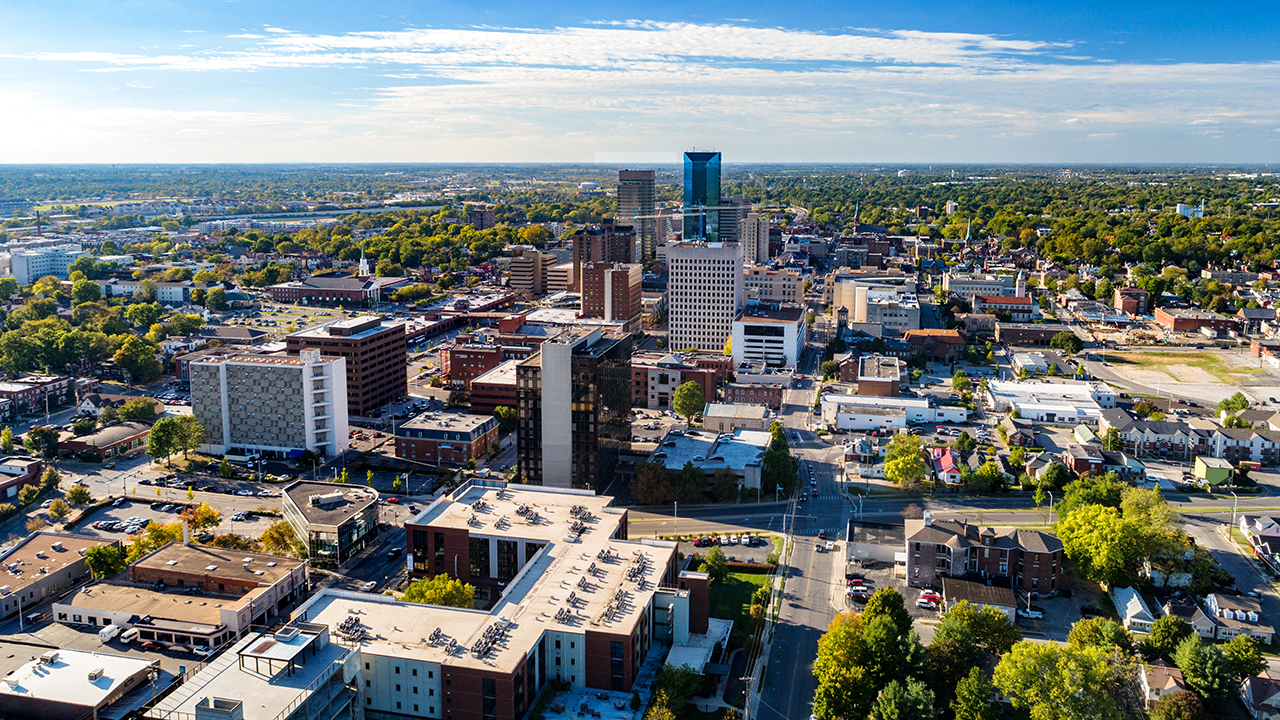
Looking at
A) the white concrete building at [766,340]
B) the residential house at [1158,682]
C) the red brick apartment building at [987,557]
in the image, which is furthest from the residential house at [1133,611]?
the white concrete building at [766,340]

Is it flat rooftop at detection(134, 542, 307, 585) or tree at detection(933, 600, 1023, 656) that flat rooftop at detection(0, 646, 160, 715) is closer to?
flat rooftop at detection(134, 542, 307, 585)

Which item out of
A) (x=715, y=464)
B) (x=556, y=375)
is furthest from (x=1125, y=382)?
(x=556, y=375)

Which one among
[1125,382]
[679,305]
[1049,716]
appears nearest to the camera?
[1049,716]

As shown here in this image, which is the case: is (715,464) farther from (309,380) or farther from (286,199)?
(286,199)

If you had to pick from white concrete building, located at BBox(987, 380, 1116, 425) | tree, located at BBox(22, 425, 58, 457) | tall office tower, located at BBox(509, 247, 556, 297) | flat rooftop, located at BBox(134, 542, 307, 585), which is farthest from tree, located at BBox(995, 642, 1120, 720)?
tall office tower, located at BBox(509, 247, 556, 297)

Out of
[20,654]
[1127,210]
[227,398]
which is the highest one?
[1127,210]
